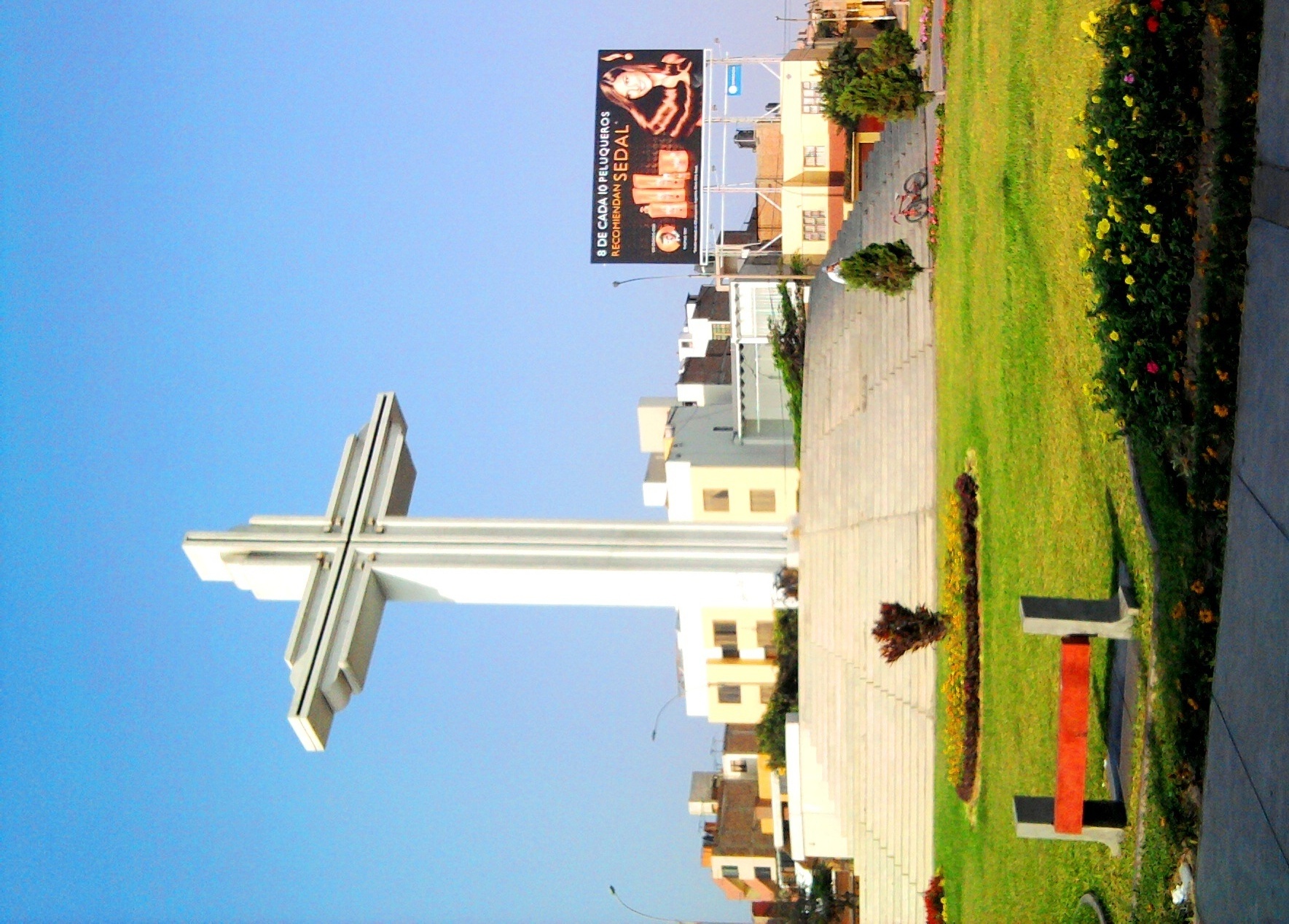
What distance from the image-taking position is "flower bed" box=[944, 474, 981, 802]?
1584cm

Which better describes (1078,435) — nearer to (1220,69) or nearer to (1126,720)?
(1126,720)

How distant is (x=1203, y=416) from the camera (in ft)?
30.2

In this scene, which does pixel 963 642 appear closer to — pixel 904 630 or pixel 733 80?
pixel 904 630

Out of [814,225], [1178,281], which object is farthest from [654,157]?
[1178,281]

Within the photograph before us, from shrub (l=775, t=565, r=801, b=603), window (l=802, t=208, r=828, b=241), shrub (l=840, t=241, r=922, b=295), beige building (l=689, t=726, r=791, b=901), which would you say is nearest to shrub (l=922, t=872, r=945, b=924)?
shrub (l=775, t=565, r=801, b=603)

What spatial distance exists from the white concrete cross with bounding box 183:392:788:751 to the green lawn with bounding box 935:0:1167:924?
537 centimetres

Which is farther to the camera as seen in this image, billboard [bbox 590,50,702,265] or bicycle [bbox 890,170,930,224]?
billboard [bbox 590,50,702,265]

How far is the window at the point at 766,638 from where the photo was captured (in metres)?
43.0

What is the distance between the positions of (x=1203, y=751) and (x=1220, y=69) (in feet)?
17.3

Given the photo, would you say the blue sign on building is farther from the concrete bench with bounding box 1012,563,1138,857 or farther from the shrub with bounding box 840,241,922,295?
the concrete bench with bounding box 1012,563,1138,857

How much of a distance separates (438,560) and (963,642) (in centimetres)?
959

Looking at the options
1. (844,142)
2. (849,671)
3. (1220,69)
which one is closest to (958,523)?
(849,671)

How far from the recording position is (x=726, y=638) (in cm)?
4388

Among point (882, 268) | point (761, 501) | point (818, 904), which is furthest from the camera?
point (818, 904)
